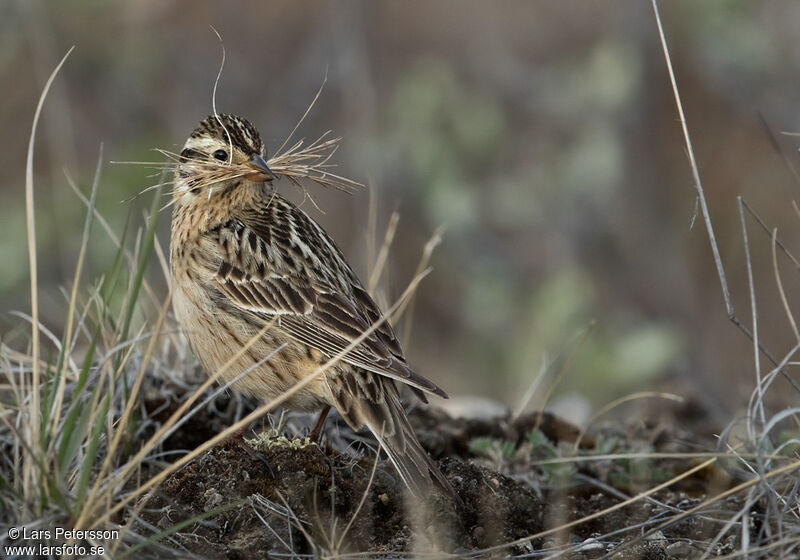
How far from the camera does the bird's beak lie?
506 cm

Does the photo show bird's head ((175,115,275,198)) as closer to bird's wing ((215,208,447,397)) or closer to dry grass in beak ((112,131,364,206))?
dry grass in beak ((112,131,364,206))

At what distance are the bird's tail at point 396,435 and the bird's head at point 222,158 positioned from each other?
113 centimetres

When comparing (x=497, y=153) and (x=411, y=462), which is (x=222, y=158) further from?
(x=497, y=153)

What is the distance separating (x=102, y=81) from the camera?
14.6 meters

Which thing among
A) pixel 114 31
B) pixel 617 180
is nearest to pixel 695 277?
pixel 617 180

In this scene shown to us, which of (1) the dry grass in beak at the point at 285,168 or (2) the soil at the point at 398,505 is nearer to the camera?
(2) the soil at the point at 398,505

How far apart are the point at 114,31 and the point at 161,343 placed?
8.62 metres

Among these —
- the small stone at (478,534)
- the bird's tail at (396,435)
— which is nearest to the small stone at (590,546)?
the small stone at (478,534)

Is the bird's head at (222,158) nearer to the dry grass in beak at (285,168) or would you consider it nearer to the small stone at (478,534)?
the dry grass in beak at (285,168)

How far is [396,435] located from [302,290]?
92 cm

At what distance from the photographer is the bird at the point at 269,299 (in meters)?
4.82

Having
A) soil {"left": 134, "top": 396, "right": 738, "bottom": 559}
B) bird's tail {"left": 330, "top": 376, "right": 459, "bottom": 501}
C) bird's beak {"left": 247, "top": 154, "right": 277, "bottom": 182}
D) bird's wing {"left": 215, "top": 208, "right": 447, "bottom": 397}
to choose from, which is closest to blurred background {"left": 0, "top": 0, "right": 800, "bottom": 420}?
soil {"left": 134, "top": 396, "right": 738, "bottom": 559}

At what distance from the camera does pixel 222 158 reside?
17.8 ft

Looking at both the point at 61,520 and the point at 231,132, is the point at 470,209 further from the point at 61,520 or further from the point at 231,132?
the point at 61,520
